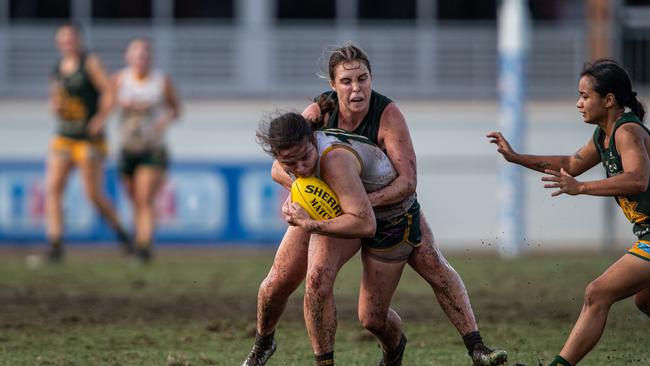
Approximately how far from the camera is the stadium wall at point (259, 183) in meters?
18.1

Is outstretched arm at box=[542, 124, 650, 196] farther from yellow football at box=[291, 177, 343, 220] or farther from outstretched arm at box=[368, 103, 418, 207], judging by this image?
yellow football at box=[291, 177, 343, 220]

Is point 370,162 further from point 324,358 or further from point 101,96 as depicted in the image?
point 101,96

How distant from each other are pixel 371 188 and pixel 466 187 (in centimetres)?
1280

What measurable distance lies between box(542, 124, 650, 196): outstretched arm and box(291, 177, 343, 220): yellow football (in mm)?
1101

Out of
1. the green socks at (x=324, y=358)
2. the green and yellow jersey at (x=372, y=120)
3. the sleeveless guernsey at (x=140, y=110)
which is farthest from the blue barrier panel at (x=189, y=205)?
the green socks at (x=324, y=358)

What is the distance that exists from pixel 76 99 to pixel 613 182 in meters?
9.94

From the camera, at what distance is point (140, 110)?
15.3m

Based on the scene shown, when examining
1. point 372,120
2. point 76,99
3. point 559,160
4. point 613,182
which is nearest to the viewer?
point 613,182

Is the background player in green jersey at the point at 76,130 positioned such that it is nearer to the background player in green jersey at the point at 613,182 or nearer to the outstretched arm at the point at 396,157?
the outstretched arm at the point at 396,157

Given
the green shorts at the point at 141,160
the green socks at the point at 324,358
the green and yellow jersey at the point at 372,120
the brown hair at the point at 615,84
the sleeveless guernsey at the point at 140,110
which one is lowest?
the green shorts at the point at 141,160

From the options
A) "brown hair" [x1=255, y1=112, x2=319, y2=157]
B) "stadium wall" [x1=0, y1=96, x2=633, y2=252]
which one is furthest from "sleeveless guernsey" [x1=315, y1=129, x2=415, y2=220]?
"stadium wall" [x1=0, y1=96, x2=633, y2=252]

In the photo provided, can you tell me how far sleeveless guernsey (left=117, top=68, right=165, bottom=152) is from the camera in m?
15.2

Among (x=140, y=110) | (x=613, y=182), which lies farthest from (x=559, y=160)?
(x=140, y=110)

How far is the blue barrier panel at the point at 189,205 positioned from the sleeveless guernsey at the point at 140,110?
2689mm
